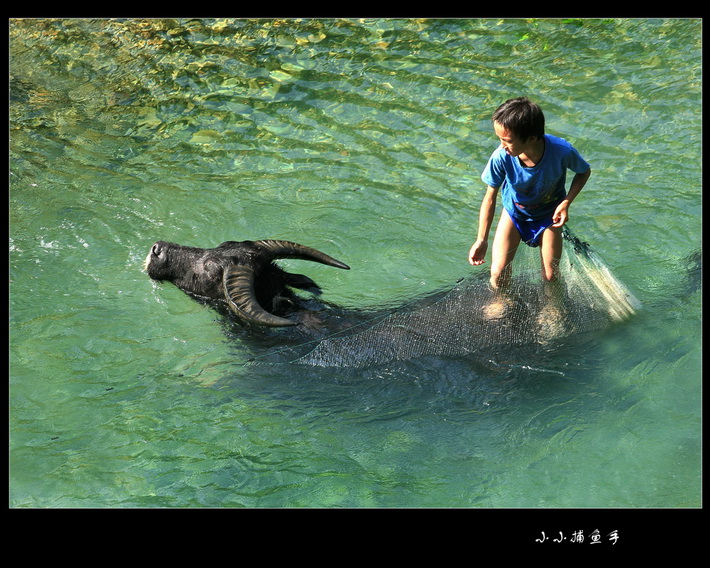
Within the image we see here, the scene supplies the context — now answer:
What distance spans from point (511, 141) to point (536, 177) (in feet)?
1.66

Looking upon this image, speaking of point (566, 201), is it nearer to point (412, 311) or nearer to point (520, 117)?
point (520, 117)

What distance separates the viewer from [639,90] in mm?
9180

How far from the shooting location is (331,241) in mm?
7492

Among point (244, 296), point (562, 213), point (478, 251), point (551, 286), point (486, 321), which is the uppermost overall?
point (562, 213)

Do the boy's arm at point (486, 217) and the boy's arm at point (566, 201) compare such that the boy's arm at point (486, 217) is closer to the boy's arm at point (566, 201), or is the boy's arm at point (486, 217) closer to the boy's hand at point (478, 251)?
the boy's hand at point (478, 251)

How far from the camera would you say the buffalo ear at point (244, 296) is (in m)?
5.13

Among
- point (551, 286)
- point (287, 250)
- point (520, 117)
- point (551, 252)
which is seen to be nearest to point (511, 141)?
point (520, 117)

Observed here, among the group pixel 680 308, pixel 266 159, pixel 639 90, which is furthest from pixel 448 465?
pixel 639 90

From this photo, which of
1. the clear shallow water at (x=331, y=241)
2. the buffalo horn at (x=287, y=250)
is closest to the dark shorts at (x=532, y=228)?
the clear shallow water at (x=331, y=241)

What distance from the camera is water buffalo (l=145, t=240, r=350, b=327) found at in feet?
18.1

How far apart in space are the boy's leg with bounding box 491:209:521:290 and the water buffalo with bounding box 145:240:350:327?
3.90 ft

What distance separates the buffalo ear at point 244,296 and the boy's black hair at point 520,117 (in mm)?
1979

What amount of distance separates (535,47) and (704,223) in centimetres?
438

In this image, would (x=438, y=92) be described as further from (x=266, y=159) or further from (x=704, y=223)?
(x=704, y=223)
